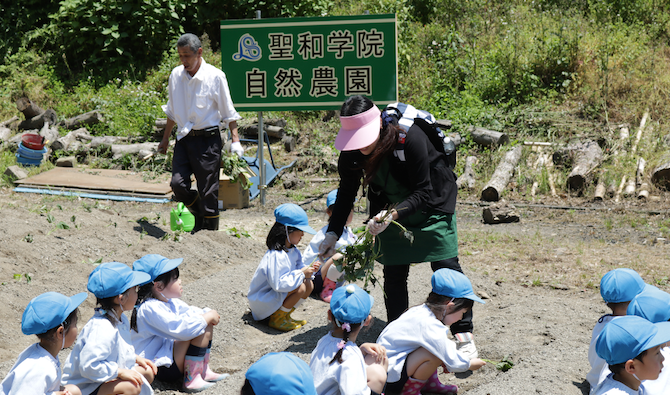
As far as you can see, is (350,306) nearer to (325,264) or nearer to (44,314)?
(44,314)

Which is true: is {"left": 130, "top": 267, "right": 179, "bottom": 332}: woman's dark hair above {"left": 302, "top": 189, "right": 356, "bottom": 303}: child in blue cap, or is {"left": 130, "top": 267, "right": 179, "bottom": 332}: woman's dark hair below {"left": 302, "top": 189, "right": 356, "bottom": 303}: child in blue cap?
above

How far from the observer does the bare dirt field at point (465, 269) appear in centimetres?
402

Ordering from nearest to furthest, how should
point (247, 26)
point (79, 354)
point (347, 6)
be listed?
point (79, 354), point (247, 26), point (347, 6)

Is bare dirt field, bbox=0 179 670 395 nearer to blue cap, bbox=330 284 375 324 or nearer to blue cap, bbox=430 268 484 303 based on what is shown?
blue cap, bbox=430 268 484 303

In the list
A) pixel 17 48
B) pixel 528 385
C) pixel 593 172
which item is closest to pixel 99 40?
pixel 17 48

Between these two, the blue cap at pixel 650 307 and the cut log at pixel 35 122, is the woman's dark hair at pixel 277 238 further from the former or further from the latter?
the cut log at pixel 35 122

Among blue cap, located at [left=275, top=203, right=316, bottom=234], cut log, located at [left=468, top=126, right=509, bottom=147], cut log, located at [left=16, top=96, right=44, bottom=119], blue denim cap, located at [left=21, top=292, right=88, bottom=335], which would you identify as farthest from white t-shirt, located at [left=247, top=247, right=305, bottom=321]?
cut log, located at [left=16, top=96, right=44, bottom=119]

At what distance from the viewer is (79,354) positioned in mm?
3006

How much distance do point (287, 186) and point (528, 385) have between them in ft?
21.0

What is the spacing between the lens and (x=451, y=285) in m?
3.44

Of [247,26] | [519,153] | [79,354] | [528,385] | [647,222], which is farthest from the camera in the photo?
[519,153]

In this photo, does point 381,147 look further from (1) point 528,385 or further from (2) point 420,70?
(2) point 420,70

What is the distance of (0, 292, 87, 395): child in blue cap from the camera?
8.93ft

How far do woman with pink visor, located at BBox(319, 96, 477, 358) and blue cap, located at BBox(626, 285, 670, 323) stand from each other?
1014 millimetres
